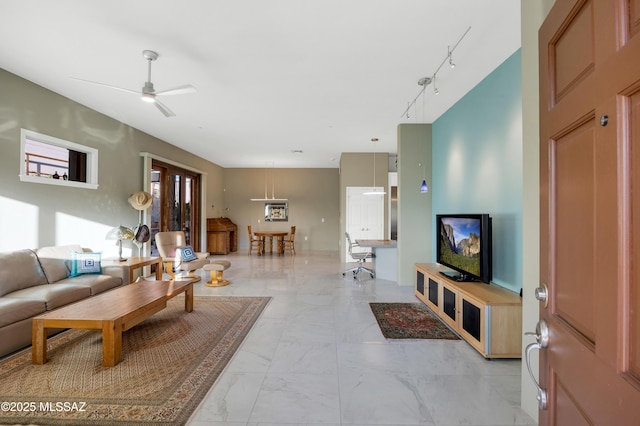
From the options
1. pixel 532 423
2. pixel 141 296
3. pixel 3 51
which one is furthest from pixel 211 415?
pixel 3 51

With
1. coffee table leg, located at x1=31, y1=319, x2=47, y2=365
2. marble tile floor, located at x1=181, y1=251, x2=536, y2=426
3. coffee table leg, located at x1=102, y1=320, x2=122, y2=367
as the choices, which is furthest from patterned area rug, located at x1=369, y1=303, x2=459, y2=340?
coffee table leg, located at x1=31, y1=319, x2=47, y2=365

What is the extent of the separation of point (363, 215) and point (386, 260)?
2.18 metres

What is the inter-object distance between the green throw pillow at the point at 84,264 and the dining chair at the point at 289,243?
→ 5.40 metres

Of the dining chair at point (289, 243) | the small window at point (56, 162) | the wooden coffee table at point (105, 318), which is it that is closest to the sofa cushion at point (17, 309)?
the wooden coffee table at point (105, 318)

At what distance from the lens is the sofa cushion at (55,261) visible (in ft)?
11.3

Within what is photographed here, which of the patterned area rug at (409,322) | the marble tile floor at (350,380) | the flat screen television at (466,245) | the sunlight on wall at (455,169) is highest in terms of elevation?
the sunlight on wall at (455,169)

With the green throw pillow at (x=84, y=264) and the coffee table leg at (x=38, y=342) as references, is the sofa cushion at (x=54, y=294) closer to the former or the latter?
the green throw pillow at (x=84, y=264)

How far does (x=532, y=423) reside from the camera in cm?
177

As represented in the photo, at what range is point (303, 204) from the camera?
9930 mm

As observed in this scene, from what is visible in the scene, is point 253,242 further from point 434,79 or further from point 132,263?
→ point 434,79

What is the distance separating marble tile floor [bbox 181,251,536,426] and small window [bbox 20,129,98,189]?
3.42m

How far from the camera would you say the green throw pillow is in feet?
12.2

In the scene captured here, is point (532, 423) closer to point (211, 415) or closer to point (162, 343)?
point (211, 415)

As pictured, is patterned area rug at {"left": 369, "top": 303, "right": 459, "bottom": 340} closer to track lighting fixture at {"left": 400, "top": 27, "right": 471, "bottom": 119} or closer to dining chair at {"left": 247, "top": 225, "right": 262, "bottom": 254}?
track lighting fixture at {"left": 400, "top": 27, "right": 471, "bottom": 119}
